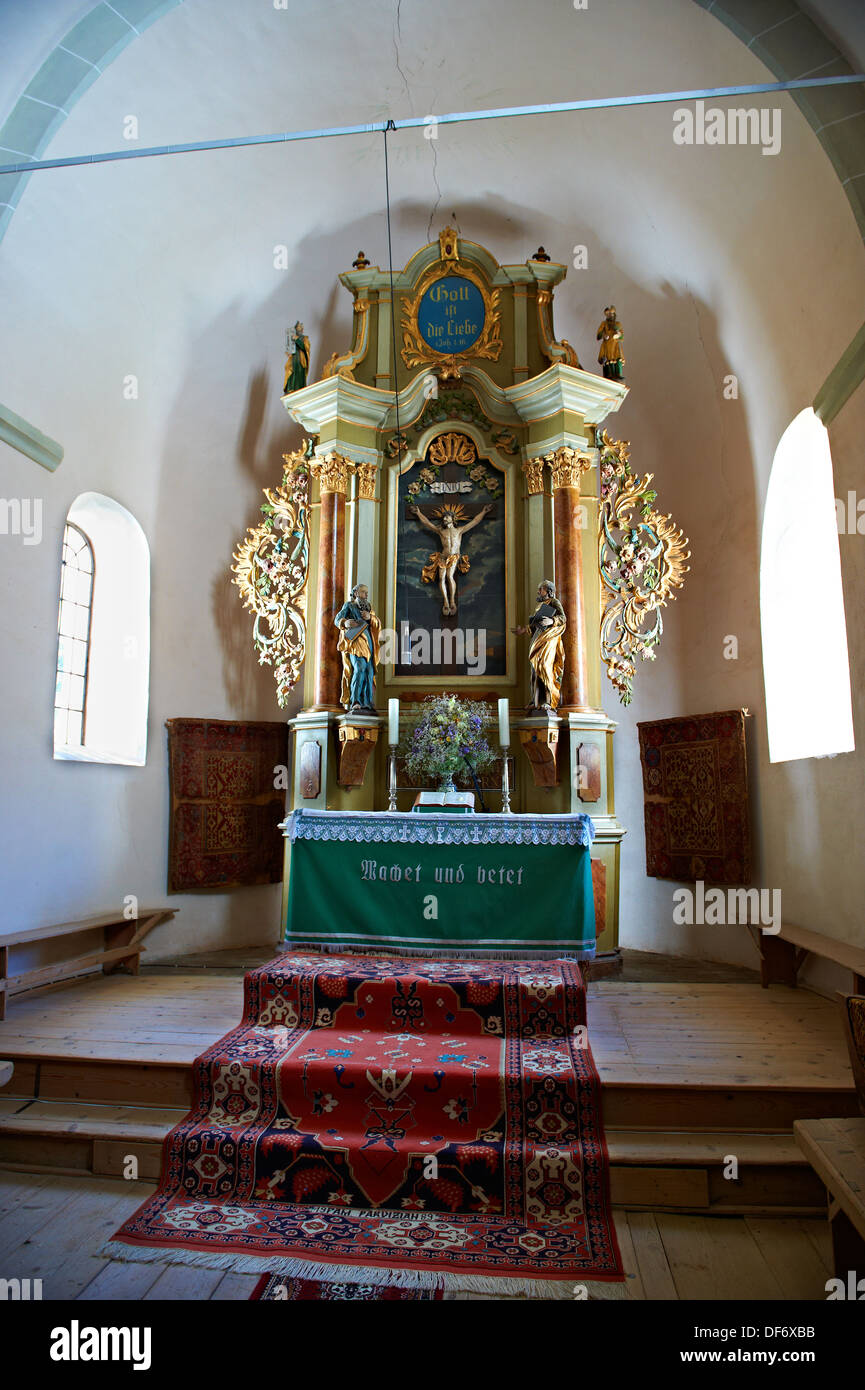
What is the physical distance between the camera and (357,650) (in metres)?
6.66

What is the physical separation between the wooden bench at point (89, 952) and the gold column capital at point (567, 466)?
4705 mm

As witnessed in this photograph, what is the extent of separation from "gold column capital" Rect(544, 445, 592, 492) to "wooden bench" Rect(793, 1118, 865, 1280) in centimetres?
522

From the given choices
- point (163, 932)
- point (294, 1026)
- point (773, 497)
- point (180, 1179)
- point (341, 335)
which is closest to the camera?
point (180, 1179)

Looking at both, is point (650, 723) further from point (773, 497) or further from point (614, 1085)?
point (614, 1085)

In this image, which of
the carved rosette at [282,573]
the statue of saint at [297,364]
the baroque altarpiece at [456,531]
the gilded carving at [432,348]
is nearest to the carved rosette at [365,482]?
the baroque altarpiece at [456,531]

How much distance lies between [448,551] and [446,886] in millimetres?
2953

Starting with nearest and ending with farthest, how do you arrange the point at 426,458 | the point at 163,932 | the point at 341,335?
the point at 163,932 → the point at 426,458 → the point at 341,335

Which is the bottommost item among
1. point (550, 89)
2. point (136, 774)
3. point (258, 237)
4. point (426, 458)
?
point (136, 774)

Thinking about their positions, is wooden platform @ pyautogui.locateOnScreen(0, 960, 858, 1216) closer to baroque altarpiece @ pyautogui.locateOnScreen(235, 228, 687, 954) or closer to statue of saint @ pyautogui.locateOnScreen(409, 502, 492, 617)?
baroque altarpiece @ pyautogui.locateOnScreen(235, 228, 687, 954)

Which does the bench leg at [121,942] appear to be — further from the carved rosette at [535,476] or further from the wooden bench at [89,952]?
the carved rosette at [535,476]

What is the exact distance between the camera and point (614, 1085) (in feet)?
12.2

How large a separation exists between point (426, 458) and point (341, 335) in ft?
6.59

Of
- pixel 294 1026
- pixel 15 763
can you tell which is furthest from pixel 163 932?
pixel 294 1026

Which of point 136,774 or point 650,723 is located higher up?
point 650,723
